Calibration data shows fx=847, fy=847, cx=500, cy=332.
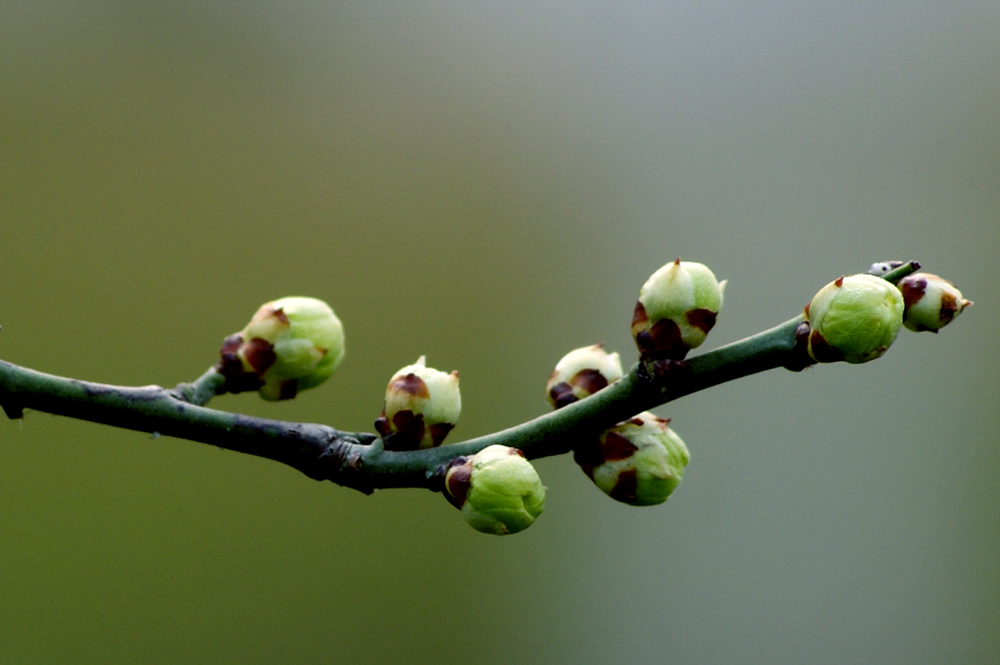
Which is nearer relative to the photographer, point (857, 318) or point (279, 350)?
point (857, 318)

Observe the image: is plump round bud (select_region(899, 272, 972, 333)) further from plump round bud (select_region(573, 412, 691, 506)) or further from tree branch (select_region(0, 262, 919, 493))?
plump round bud (select_region(573, 412, 691, 506))

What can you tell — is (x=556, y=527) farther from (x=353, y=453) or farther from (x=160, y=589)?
(x=353, y=453)

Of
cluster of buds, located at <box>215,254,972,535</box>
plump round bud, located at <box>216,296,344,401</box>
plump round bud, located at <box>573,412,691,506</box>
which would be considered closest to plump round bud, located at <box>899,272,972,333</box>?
cluster of buds, located at <box>215,254,972,535</box>

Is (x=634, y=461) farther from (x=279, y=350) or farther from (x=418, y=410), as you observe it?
(x=279, y=350)

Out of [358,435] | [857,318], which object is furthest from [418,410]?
[857,318]

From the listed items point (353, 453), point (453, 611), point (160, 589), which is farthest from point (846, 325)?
point (453, 611)

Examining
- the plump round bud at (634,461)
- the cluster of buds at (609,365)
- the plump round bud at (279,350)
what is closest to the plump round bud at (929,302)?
the cluster of buds at (609,365)
